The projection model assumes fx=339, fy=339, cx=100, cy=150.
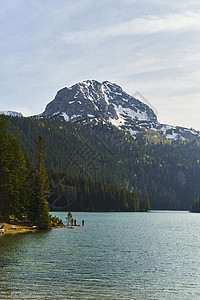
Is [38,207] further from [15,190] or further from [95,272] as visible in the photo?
[95,272]

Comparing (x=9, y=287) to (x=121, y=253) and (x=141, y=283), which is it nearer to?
(x=141, y=283)

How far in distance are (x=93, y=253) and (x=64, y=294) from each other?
23.6 meters

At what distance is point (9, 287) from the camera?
93.9 feet

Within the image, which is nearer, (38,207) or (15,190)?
(38,207)

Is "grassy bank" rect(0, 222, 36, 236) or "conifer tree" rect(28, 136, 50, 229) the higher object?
"conifer tree" rect(28, 136, 50, 229)

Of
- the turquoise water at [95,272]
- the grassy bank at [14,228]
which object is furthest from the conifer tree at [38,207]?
the turquoise water at [95,272]

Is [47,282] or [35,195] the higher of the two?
[35,195]

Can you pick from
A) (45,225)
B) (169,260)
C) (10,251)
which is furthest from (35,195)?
(169,260)

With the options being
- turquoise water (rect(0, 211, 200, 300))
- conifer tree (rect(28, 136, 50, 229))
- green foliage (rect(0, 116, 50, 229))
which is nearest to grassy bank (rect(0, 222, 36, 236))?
conifer tree (rect(28, 136, 50, 229))

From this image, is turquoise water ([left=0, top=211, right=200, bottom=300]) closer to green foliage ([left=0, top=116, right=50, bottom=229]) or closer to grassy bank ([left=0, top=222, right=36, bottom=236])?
grassy bank ([left=0, top=222, right=36, bottom=236])

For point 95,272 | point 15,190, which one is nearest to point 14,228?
point 15,190

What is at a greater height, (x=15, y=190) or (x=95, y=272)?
(x=15, y=190)

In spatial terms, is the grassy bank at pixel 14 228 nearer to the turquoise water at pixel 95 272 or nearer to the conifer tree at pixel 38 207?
the conifer tree at pixel 38 207

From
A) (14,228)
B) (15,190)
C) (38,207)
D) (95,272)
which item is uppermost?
(15,190)
